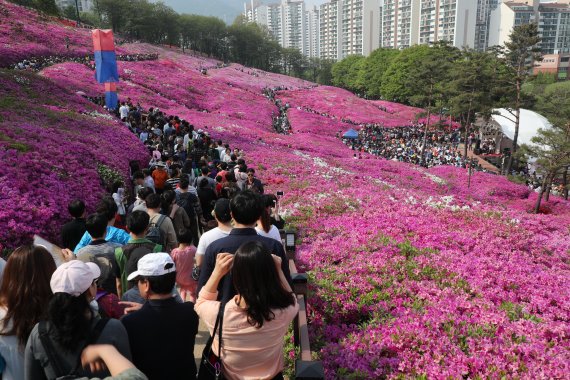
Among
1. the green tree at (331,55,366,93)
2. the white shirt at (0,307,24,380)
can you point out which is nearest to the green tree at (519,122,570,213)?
the white shirt at (0,307,24,380)

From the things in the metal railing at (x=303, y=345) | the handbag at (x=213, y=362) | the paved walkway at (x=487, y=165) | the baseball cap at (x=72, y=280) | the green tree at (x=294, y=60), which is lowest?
the paved walkway at (x=487, y=165)

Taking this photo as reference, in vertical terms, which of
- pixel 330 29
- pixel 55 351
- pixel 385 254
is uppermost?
pixel 330 29

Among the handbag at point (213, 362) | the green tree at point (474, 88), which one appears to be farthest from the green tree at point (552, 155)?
the handbag at point (213, 362)

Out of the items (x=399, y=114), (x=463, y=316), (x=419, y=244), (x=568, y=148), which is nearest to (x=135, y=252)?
(x=463, y=316)

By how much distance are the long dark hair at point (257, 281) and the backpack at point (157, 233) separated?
3251 mm

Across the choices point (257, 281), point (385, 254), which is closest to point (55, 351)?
point (257, 281)

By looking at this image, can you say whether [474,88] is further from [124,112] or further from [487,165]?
[124,112]

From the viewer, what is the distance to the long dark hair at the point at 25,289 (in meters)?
3.17

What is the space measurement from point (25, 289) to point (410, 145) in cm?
4167

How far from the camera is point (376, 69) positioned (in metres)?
80.9

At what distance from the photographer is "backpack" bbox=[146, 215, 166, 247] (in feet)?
20.2

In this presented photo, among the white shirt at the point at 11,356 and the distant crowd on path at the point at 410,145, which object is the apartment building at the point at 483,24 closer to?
the distant crowd on path at the point at 410,145

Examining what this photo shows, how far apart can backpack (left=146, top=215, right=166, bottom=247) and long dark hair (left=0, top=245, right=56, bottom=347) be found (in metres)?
2.74

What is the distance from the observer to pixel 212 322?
3410 millimetres
